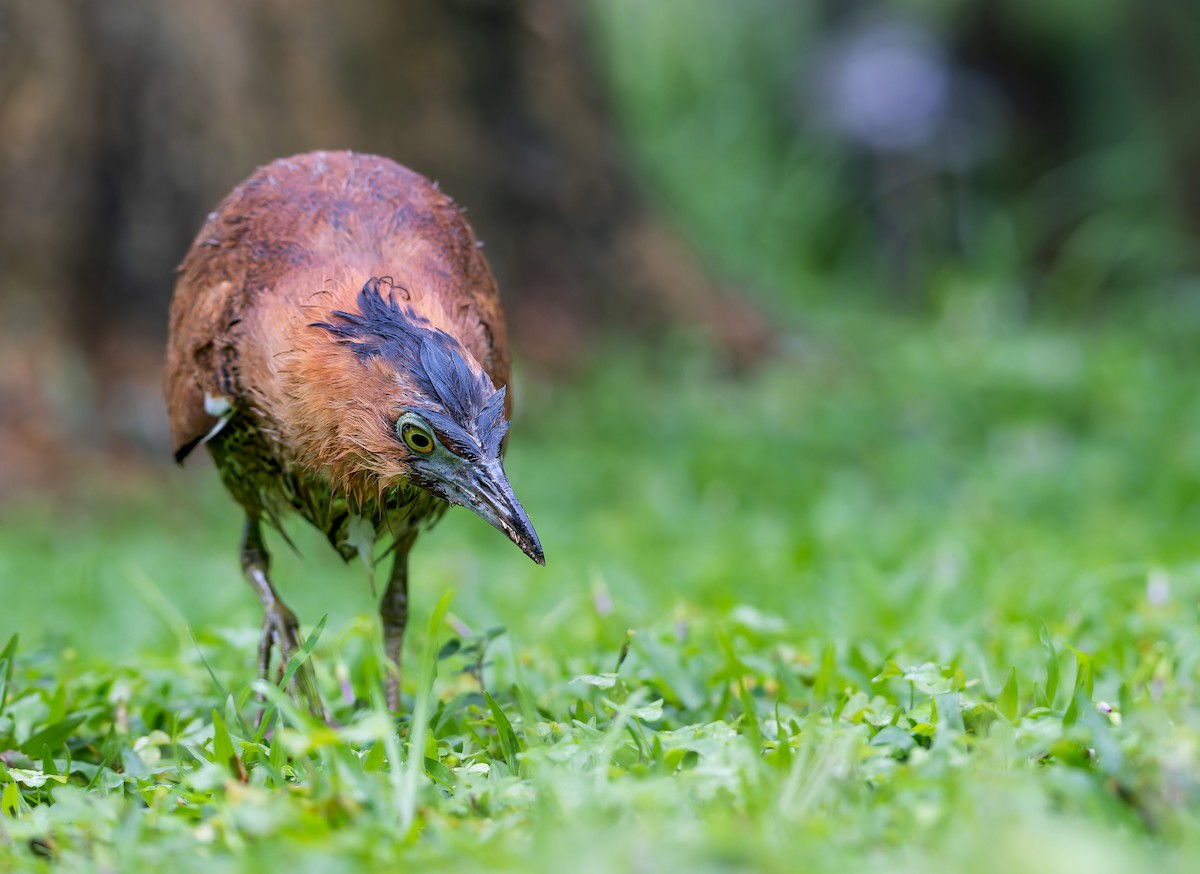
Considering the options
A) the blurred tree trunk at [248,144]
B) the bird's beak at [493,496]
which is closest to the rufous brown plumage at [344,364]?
the bird's beak at [493,496]

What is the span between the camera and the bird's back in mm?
3846

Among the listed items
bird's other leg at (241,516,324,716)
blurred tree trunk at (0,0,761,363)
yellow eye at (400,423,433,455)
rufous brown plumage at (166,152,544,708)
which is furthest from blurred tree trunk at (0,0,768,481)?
yellow eye at (400,423,433,455)

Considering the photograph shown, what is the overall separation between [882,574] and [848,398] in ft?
12.5

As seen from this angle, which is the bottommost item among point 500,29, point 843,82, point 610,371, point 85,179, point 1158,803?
point 1158,803

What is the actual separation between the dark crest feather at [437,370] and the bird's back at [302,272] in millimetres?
121

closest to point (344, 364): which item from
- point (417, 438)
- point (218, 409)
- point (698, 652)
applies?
point (417, 438)

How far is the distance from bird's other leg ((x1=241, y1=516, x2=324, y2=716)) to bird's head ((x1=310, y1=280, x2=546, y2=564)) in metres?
0.65

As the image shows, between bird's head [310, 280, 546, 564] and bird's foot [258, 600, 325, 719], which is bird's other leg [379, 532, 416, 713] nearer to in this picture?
bird's foot [258, 600, 325, 719]

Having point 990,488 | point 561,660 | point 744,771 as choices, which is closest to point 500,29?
point 990,488

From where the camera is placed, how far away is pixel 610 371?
1002cm

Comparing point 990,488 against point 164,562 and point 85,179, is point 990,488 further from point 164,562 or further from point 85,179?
point 85,179

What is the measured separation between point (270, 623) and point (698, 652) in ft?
4.20

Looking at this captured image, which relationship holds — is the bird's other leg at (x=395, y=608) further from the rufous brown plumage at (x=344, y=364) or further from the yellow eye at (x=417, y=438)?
the yellow eye at (x=417, y=438)

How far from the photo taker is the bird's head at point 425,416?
11.2ft
